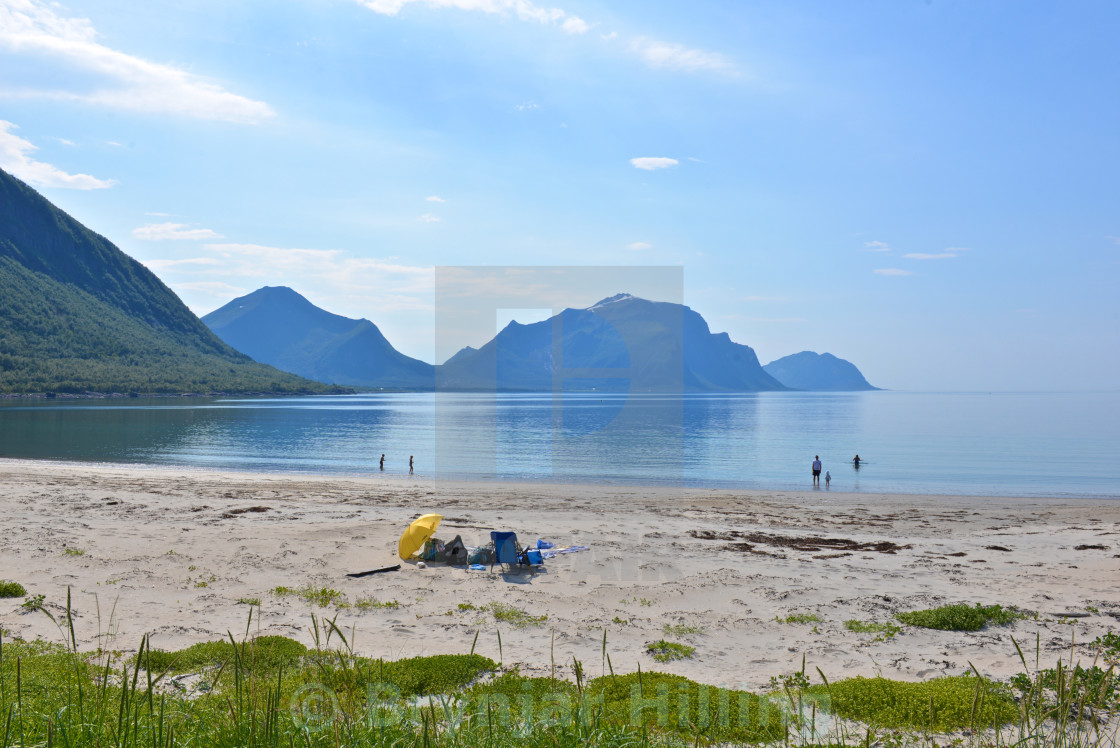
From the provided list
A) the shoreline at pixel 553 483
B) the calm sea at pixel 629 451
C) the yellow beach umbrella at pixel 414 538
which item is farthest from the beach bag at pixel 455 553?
the calm sea at pixel 629 451

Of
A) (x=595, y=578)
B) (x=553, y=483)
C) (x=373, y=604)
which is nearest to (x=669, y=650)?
(x=595, y=578)

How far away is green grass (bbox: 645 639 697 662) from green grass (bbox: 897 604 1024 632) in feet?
14.6

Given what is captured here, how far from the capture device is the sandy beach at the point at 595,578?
10.5m

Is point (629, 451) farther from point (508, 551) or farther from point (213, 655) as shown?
point (213, 655)

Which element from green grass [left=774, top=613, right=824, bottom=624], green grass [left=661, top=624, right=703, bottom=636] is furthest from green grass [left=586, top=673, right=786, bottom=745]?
green grass [left=774, top=613, right=824, bottom=624]

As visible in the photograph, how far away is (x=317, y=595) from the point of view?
12836 mm

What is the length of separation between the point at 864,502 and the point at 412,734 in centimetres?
3423

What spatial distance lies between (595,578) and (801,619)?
16.1 ft

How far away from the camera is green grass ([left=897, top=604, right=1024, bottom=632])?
1151cm

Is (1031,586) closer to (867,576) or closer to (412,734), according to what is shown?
(867,576)

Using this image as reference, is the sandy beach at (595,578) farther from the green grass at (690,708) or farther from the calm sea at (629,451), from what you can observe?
the calm sea at (629,451)

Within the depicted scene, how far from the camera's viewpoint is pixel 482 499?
30984mm

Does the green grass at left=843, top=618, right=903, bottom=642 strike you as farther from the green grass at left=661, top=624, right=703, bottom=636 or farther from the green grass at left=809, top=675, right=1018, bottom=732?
the green grass at left=809, top=675, right=1018, bottom=732

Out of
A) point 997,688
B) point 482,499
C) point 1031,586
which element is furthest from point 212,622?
point 482,499
